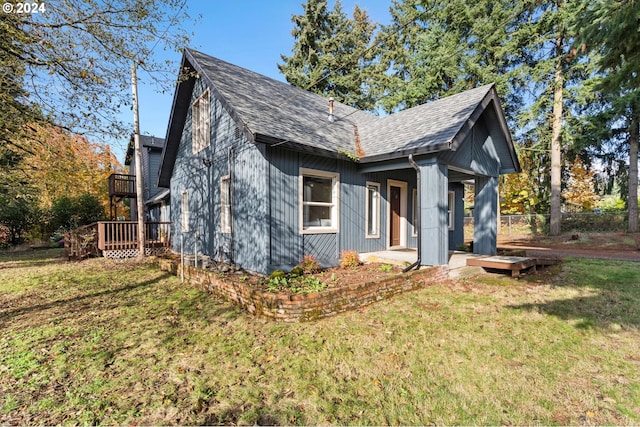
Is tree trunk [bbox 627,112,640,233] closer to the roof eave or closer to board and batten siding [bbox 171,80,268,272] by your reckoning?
the roof eave

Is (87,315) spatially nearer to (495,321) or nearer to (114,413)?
(114,413)

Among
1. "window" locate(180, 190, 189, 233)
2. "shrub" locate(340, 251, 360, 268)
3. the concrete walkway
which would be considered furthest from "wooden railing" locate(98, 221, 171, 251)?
the concrete walkway

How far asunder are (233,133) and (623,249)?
16867 mm

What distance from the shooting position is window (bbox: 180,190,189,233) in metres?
12.0

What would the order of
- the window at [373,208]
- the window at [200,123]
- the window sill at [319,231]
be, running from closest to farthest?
the window sill at [319,231], the window at [373,208], the window at [200,123]

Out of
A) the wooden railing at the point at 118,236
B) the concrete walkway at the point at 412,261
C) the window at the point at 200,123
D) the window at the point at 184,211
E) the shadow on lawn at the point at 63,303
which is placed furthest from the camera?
the window at the point at 184,211

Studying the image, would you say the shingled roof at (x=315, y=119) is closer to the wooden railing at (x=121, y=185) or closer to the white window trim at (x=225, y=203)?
the white window trim at (x=225, y=203)

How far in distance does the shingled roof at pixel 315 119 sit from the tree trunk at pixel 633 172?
39.7 feet

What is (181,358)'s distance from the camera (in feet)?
12.6

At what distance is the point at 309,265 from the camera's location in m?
7.43

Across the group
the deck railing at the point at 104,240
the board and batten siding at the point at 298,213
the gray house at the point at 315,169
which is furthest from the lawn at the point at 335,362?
the deck railing at the point at 104,240

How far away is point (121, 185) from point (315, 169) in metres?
16.5

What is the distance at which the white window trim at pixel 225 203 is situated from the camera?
29.1ft

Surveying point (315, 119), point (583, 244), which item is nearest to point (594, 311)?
point (315, 119)
